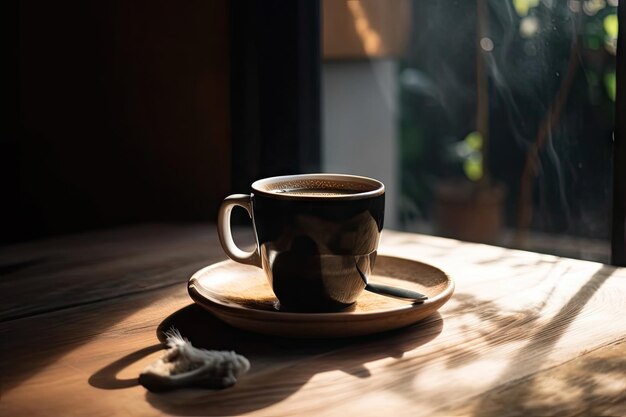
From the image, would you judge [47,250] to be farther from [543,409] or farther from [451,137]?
[451,137]

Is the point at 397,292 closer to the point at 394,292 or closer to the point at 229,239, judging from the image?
the point at 394,292

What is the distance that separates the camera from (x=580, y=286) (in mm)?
1077

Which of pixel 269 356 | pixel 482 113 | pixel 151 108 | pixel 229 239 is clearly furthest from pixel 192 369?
pixel 482 113

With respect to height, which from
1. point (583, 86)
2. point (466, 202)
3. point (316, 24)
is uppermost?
point (316, 24)

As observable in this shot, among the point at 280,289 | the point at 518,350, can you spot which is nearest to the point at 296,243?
the point at 280,289

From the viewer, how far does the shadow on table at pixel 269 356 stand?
28.0 inches

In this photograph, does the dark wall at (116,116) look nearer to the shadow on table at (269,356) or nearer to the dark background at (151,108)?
the dark background at (151,108)

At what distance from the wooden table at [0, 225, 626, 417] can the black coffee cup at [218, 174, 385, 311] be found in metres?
0.06

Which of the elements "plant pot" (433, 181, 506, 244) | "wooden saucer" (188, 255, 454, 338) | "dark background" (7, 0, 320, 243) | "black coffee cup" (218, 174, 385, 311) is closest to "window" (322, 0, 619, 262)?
"plant pot" (433, 181, 506, 244)

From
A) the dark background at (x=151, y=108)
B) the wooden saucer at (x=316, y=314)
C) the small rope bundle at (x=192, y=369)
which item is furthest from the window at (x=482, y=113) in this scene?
the small rope bundle at (x=192, y=369)

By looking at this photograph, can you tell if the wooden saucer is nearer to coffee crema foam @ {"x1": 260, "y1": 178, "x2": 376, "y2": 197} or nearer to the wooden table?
the wooden table

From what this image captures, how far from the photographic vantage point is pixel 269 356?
2.68ft

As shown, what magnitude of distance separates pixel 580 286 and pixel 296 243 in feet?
1.50

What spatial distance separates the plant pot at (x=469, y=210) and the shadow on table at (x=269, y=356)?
2.14 meters
